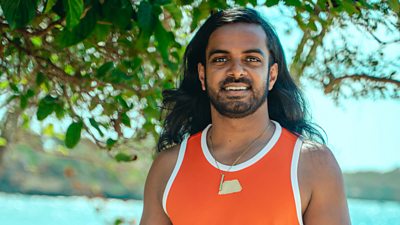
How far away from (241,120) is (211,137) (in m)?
0.20

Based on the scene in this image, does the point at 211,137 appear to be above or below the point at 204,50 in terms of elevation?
below

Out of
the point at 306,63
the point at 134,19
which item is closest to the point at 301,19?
the point at 306,63

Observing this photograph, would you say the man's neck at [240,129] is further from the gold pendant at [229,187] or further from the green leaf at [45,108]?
the green leaf at [45,108]

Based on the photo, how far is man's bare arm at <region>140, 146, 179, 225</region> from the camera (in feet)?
10.3

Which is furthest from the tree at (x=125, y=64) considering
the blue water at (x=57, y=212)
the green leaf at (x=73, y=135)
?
the blue water at (x=57, y=212)

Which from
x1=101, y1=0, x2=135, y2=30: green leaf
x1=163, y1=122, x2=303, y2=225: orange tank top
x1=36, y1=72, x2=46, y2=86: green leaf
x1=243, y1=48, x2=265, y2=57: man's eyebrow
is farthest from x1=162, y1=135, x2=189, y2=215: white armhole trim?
x1=36, y1=72, x2=46, y2=86: green leaf

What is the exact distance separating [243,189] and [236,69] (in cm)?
44

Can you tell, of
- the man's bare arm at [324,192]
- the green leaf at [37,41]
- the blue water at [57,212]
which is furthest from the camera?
the blue water at [57,212]

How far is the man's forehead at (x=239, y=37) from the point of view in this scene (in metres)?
3.02

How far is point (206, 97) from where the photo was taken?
134 inches

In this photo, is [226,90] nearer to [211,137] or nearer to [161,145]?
[211,137]

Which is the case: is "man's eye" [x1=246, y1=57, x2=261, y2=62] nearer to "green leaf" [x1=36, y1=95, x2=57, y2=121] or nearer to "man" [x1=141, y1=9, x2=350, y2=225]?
"man" [x1=141, y1=9, x2=350, y2=225]

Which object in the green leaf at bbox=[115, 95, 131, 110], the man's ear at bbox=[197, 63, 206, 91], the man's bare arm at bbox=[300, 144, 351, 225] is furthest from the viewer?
the green leaf at bbox=[115, 95, 131, 110]

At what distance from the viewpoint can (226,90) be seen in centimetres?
295
